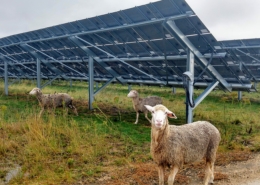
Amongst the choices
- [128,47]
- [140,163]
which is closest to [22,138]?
[140,163]

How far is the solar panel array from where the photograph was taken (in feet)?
30.2

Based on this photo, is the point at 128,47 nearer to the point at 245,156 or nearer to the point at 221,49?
the point at 221,49

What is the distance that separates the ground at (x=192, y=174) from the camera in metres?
5.98

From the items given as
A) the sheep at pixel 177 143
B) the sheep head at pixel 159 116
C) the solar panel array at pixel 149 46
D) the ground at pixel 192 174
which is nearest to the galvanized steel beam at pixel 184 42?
the solar panel array at pixel 149 46

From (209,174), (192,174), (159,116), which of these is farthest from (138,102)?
(159,116)

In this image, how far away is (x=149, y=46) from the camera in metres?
11.3

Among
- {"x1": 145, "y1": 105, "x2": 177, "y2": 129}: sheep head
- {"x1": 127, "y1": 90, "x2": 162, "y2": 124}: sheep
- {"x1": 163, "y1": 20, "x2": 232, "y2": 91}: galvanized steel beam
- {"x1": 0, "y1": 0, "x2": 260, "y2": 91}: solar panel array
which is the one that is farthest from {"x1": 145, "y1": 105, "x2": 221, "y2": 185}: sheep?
{"x1": 127, "y1": 90, "x2": 162, "y2": 124}: sheep

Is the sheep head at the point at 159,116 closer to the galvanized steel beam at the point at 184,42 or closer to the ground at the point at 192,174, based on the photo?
the ground at the point at 192,174

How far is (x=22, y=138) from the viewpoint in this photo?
8484 mm

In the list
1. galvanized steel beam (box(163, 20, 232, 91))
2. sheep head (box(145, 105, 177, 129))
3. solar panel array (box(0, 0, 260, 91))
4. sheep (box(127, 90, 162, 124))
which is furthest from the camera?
sheep (box(127, 90, 162, 124))

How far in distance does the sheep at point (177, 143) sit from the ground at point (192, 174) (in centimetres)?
46

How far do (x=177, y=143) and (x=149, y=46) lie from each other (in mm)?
6543

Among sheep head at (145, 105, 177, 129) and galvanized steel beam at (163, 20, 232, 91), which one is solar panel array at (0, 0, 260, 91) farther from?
sheep head at (145, 105, 177, 129)

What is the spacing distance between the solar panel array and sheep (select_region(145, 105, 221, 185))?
404cm
